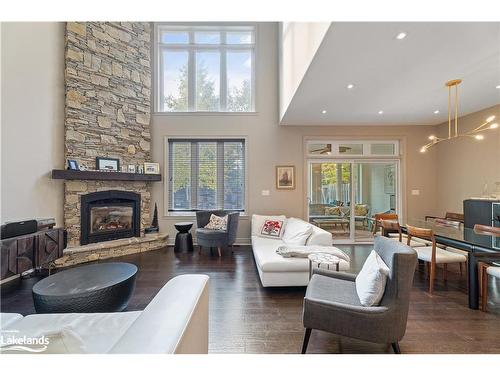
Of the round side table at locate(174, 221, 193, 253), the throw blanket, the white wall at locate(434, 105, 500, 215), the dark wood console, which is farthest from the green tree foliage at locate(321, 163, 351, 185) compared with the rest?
the dark wood console

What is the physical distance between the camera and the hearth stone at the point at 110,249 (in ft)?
13.2

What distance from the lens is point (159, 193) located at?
5539 mm

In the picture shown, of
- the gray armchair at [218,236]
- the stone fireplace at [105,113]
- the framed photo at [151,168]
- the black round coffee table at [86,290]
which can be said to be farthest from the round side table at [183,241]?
the black round coffee table at [86,290]

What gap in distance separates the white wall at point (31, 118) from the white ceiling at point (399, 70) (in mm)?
4178

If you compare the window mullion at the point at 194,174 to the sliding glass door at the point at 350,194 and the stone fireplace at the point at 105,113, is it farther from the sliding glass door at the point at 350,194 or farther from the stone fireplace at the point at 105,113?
the sliding glass door at the point at 350,194

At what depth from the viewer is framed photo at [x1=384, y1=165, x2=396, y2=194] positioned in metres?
5.68

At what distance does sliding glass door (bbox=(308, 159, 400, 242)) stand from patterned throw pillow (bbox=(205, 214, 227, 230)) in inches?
83.6

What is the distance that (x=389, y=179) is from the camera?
569 cm

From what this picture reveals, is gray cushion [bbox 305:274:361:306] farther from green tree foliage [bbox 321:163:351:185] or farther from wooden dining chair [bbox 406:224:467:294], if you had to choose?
green tree foliage [bbox 321:163:351:185]

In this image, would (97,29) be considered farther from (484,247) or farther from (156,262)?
(484,247)

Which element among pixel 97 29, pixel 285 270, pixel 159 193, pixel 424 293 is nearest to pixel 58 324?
pixel 285 270

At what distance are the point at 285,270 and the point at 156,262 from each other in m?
2.47
